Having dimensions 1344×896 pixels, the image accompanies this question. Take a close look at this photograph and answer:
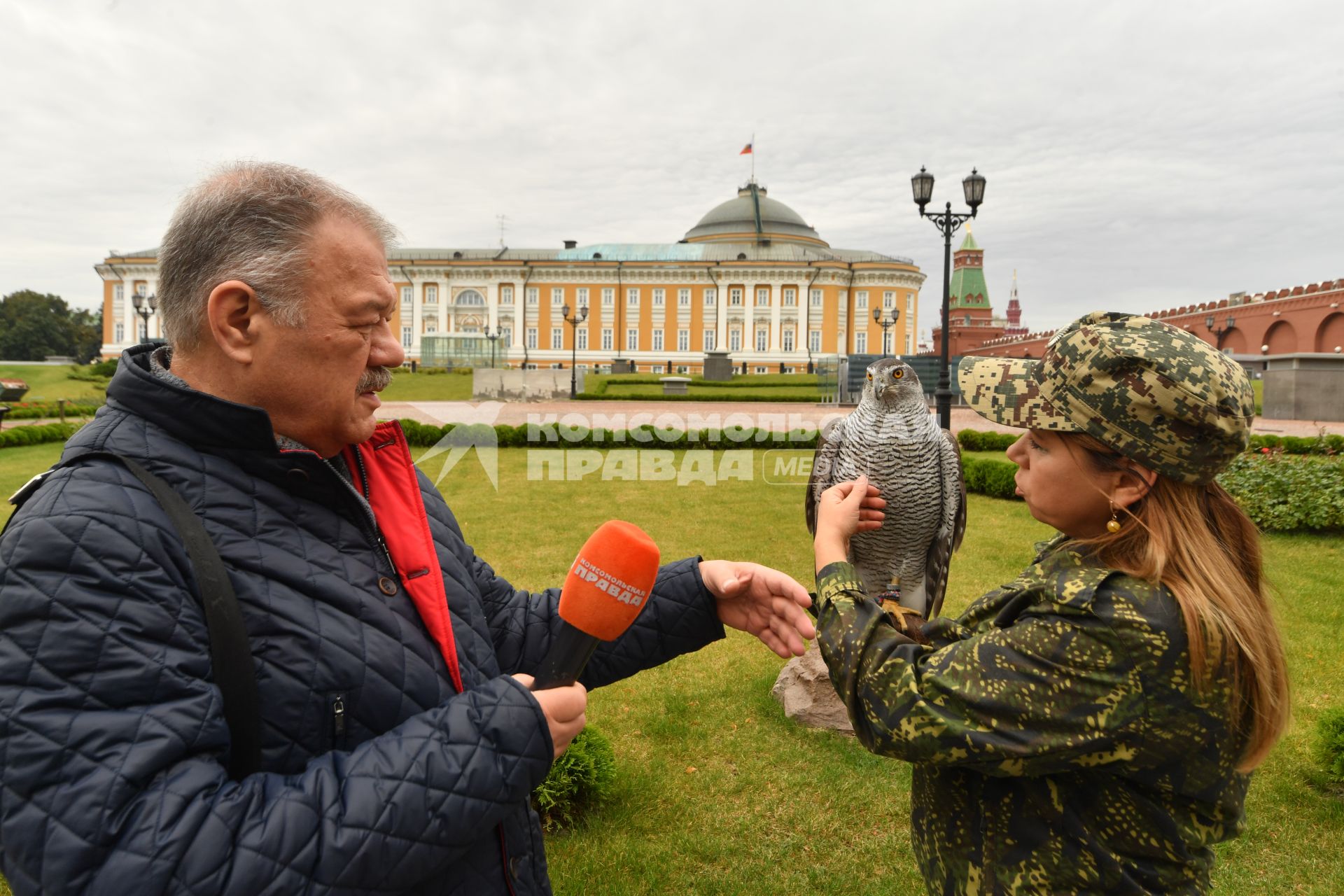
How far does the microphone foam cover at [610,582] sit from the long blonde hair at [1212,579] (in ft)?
2.89

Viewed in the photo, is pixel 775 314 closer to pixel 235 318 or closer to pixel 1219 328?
pixel 1219 328

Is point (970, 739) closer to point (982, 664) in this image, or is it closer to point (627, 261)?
point (982, 664)

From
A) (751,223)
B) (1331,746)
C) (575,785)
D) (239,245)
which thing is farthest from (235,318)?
(751,223)

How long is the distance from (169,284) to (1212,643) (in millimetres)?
1912

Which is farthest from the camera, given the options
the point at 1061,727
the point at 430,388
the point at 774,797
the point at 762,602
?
the point at 430,388

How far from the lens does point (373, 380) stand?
1533 mm

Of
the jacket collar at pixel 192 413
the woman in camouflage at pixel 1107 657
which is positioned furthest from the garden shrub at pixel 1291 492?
the jacket collar at pixel 192 413

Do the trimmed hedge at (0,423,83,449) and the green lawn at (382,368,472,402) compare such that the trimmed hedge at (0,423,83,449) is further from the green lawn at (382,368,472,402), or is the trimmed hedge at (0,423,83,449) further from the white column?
the white column

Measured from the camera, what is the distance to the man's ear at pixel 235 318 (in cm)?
127

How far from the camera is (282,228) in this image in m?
1.31

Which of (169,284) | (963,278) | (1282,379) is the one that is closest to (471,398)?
(1282,379)

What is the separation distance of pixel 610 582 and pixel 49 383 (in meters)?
42.0

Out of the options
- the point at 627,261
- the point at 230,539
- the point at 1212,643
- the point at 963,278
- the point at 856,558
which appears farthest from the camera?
the point at 963,278

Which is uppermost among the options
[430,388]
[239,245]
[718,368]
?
[718,368]
